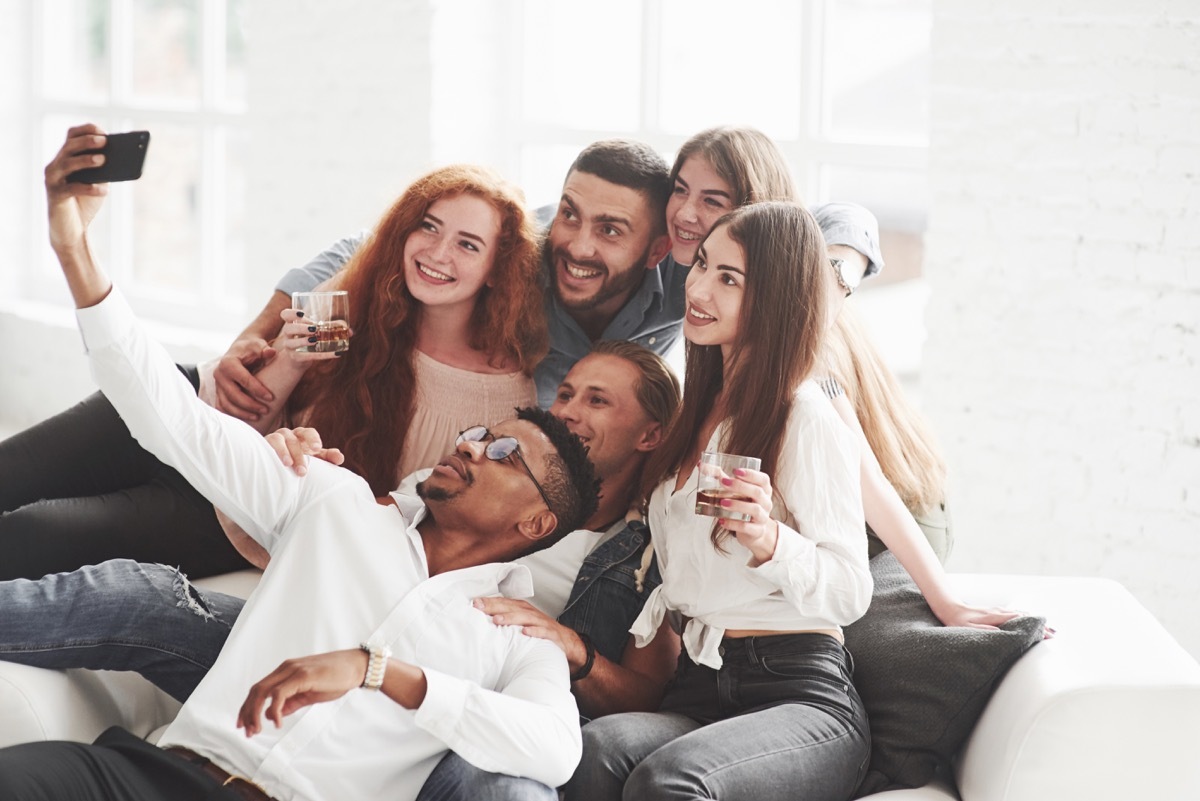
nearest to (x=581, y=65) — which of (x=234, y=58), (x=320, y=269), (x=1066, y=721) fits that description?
(x=234, y=58)

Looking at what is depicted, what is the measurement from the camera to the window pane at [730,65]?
14.0ft

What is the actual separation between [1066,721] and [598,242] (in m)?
1.38

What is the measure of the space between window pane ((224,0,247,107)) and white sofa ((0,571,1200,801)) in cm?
399

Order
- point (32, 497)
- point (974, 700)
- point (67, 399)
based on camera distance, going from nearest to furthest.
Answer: point (974, 700) → point (32, 497) → point (67, 399)

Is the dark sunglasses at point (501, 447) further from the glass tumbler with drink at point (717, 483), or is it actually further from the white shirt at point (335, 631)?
the glass tumbler with drink at point (717, 483)

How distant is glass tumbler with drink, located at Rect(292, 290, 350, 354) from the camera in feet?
8.13

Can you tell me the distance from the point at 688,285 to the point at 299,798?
1.10 meters

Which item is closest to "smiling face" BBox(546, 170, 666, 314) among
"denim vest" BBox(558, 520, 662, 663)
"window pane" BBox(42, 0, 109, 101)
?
"denim vest" BBox(558, 520, 662, 663)

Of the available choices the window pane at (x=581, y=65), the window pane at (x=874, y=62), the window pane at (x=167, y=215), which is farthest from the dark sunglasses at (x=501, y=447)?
the window pane at (x=167, y=215)

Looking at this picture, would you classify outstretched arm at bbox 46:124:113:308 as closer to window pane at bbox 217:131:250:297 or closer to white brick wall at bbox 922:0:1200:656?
white brick wall at bbox 922:0:1200:656

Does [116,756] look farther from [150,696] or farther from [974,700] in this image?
[974,700]

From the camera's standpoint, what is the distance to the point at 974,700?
7.13 ft

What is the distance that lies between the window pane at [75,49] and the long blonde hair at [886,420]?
4.75m

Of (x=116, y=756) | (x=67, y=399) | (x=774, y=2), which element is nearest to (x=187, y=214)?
(x=67, y=399)
